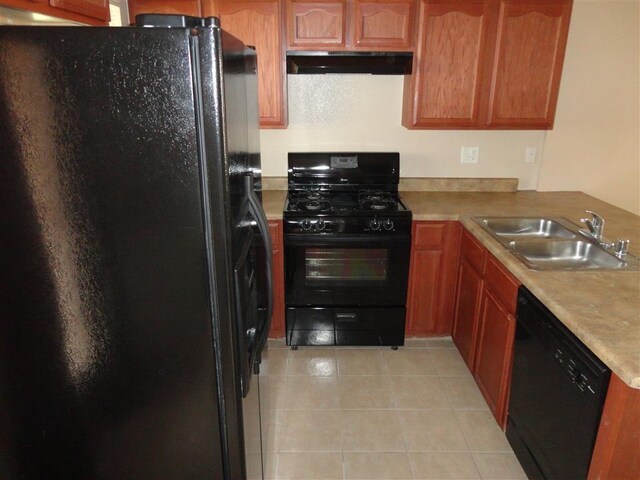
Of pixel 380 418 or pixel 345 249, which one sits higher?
pixel 345 249

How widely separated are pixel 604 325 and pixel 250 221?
117 centimetres

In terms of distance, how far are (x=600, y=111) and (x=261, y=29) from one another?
230 cm

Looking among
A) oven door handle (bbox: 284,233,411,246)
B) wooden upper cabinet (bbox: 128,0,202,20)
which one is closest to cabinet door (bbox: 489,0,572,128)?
oven door handle (bbox: 284,233,411,246)

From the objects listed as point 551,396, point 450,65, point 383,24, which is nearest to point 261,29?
point 383,24

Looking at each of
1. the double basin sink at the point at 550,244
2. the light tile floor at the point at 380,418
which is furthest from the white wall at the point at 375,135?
the light tile floor at the point at 380,418

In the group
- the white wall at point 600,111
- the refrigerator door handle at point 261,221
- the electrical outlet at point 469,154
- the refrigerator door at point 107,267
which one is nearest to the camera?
the refrigerator door at point 107,267

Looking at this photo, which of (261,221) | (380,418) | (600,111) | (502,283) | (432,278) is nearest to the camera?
(261,221)

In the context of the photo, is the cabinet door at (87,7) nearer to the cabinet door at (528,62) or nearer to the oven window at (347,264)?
the oven window at (347,264)

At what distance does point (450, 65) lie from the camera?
2754mm

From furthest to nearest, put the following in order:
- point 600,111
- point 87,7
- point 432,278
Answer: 1. point 600,111
2. point 432,278
3. point 87,7

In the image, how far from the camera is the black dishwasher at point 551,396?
57.8 inches

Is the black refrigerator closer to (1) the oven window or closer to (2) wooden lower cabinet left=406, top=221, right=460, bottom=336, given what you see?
(1) the oven window

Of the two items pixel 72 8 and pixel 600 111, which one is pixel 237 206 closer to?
pixel 72 8

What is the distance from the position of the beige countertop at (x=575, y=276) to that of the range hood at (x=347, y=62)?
834 mm
